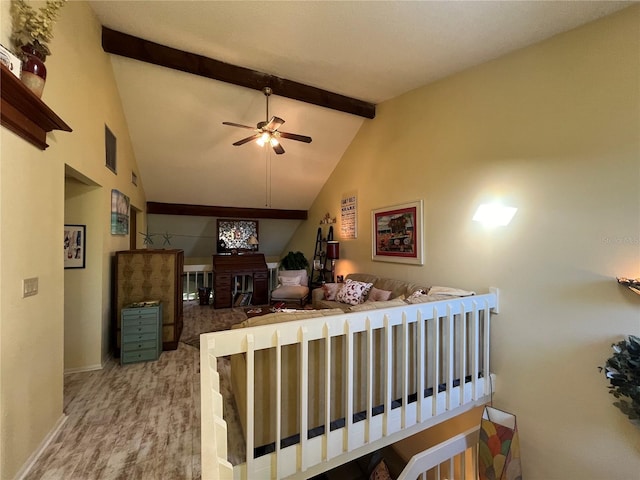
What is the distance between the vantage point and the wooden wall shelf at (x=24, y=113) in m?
1.32

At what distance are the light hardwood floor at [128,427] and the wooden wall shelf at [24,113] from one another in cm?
202

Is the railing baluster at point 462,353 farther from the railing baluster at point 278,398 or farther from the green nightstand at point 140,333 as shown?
the green nightstand at point 140,333

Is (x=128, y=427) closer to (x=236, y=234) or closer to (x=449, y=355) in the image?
(x=449, y=355)

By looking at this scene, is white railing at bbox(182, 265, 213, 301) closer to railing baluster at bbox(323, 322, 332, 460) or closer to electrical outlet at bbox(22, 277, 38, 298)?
electrical outlet at bbox(22, 277, 38, 298)

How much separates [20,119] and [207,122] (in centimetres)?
278

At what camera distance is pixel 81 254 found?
273 centimetres

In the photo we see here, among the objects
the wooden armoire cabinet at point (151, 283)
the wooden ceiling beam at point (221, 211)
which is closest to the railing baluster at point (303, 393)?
the wooden armoire cabinet at point (151, 283)

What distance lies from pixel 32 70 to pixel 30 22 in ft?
0.82

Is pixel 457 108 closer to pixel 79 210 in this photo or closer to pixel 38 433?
pixel 79 210

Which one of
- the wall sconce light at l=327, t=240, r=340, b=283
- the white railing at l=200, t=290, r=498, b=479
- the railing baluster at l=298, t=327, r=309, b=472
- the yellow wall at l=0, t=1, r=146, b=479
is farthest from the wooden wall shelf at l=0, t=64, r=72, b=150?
the wall sconce light at l=327, t=240, r=340, b=283

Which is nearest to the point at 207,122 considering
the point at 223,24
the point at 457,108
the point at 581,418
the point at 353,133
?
the point at 223,24

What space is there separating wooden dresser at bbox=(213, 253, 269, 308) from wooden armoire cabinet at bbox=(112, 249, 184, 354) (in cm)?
203

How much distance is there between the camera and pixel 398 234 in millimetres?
3619

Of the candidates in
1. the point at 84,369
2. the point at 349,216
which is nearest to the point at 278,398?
the point at 84,369
